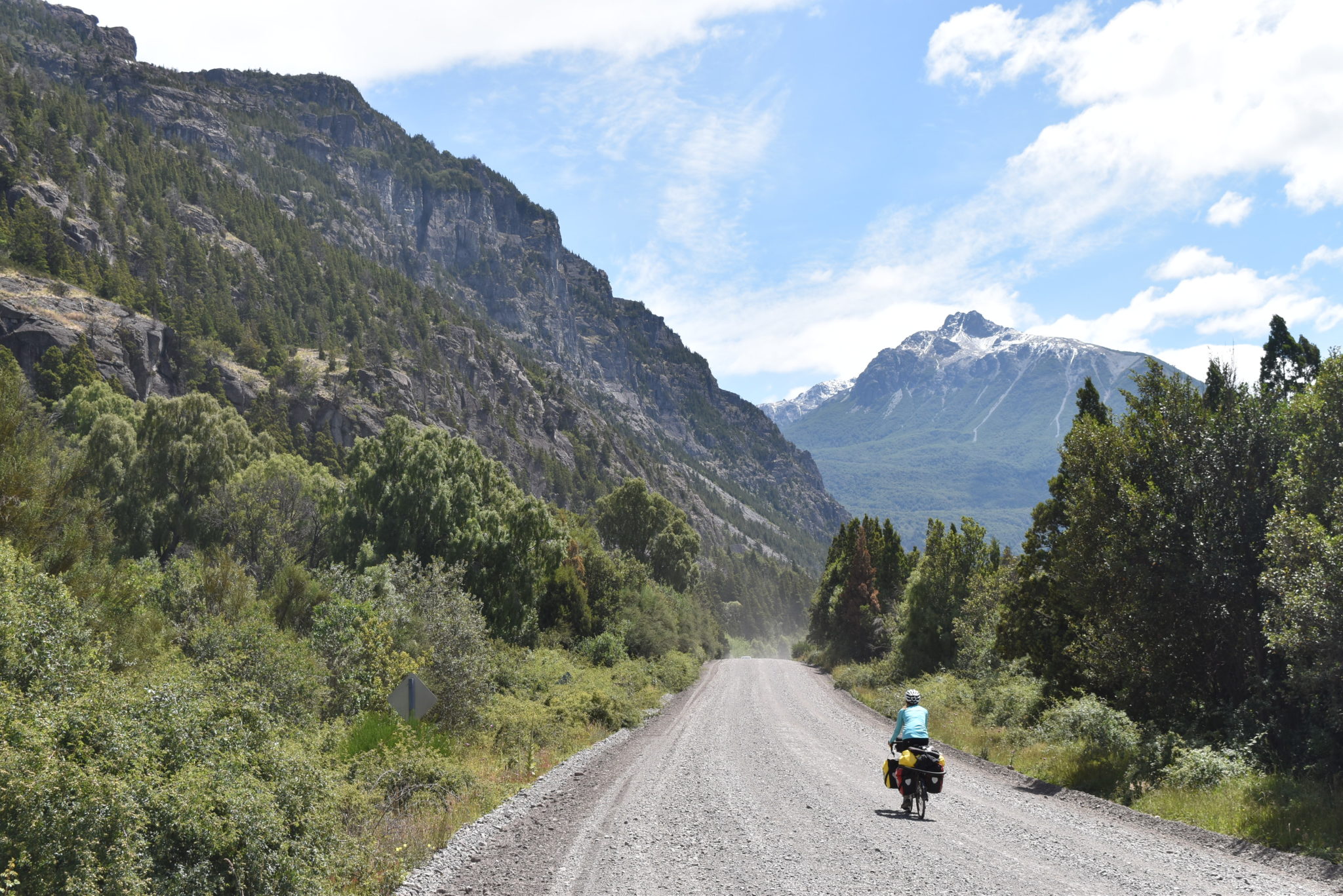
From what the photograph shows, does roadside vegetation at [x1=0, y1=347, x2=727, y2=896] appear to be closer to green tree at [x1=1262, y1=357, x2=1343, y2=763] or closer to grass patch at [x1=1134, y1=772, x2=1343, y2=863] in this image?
grass patch at [x1=1134, y1=772, x2=1343, y2=863]

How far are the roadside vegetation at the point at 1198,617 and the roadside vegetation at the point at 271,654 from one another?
41.9 feet

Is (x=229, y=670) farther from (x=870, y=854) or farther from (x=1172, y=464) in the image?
(x=1172, y=464)

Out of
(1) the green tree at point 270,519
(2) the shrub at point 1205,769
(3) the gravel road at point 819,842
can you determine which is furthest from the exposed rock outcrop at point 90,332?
(2) the shrub at point 1205,769

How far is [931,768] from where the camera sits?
1241cm

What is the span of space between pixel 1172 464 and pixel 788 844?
41.0 feet

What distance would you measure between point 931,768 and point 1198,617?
748cm

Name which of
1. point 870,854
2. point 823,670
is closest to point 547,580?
point 823,670

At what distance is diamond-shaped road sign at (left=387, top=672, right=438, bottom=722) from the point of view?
13.3 m

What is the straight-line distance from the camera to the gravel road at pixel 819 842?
8617mm

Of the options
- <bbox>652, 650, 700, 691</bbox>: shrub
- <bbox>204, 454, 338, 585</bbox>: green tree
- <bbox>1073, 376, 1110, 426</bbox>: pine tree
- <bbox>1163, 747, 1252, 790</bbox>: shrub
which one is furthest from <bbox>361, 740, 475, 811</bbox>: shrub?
<bbox>652, 650, 700, 691</bbox>: shrub

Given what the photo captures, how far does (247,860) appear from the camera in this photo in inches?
283

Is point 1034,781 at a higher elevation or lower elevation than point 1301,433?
lower

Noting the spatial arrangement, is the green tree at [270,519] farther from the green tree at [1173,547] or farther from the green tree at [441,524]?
the green tree at [1173,547]

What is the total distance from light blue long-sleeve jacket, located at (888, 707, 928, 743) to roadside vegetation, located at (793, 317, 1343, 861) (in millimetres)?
4361
